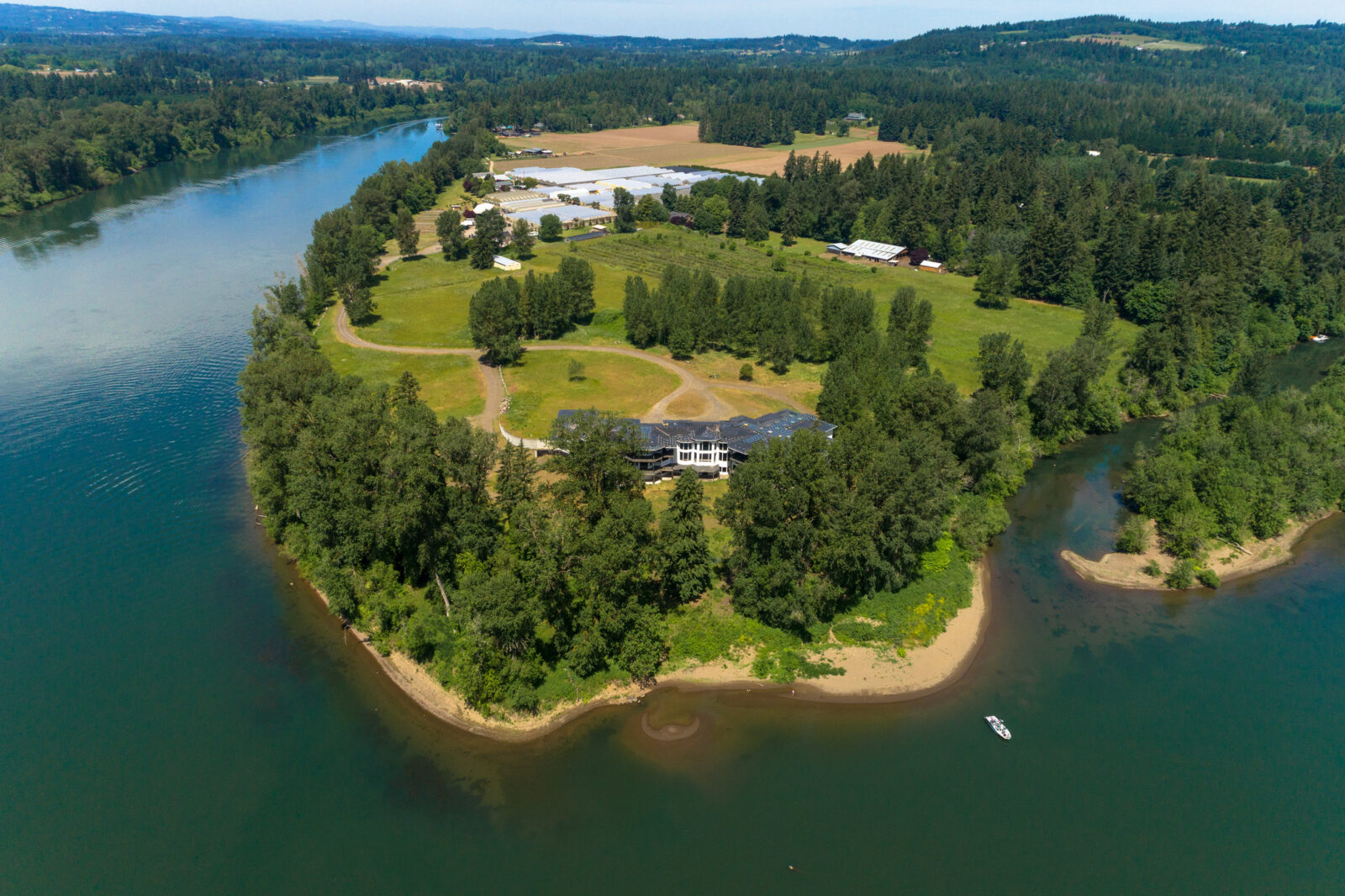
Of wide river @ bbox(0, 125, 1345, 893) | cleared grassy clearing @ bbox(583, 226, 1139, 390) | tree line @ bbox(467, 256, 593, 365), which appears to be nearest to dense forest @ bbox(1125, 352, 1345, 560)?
wide river @ bbox(0, 125, 1345, 893)

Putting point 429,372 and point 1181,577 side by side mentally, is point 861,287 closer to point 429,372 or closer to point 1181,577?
point 429,372

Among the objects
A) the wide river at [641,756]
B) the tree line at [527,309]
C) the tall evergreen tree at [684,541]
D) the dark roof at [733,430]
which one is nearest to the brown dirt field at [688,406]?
the dark roof at [733,430]

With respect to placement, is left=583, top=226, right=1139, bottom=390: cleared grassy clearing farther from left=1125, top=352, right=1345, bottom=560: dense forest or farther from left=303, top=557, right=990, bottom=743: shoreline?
left=303, top=557, right=990, bottom=743: shoreline

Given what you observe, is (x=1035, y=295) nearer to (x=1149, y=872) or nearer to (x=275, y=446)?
(x=1149, y=872)

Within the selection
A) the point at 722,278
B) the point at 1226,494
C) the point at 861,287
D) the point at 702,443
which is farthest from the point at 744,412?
the point at 861,287

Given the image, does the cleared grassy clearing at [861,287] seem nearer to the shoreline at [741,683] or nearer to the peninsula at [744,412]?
the peninsula at [744,412]

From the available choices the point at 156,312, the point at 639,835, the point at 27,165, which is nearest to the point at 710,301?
the point at 639,835
